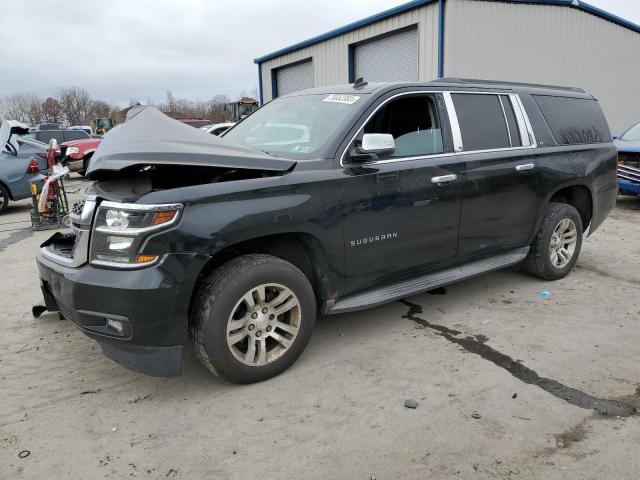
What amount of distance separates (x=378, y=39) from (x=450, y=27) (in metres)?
3.33

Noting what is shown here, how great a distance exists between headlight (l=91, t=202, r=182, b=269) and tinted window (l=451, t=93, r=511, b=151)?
252 cm

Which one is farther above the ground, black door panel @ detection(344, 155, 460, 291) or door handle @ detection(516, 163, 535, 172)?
door handle @ detection(516, 163, 535, 172)

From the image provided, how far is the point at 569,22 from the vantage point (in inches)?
575

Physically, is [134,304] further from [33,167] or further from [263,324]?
[33,167]

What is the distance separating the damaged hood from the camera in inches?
113

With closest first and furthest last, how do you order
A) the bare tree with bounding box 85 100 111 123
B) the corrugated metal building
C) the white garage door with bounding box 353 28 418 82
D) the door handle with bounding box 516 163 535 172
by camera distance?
the door handle with bounding box 516 163 535 172 → the corrugated metal building → the white garage door with bounding box 353 28 418 82 → the bare tree with bounding box 85 100 111 123

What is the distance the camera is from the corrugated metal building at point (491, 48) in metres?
12.5

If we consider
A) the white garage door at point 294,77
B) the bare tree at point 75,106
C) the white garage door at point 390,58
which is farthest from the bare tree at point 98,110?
the white garage door at point 390,58

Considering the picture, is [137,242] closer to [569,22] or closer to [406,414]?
[406,414]

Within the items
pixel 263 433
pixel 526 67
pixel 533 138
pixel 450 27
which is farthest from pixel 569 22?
pixel 263 433

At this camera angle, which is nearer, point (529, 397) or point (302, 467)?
point (302, 467)

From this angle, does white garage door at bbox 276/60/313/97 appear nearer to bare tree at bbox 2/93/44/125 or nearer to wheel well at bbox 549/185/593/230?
wheel well at bbox 549/185/593/230

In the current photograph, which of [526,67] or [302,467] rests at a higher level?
[526,67]

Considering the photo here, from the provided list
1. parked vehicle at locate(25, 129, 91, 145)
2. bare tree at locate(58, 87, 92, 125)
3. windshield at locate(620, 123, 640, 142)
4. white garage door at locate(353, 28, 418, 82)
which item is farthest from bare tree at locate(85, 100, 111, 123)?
windshield at locate(620, 123, 640, 142)
